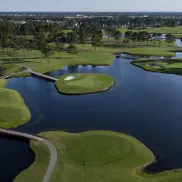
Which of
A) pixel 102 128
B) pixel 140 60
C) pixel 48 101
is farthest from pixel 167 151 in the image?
pixel 140 60

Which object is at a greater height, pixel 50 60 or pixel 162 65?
pixel 50 60

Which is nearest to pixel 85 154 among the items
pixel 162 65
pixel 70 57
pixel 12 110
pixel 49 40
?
pixel 12 110

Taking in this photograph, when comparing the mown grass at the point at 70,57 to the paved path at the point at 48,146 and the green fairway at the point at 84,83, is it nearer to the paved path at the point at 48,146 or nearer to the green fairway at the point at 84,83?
the green fairway at the point at 84,83

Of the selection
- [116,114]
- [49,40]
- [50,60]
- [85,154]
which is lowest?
[85,154]

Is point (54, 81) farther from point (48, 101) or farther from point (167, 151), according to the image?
point (167, 151)

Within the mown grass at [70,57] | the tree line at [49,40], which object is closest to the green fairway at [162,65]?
the mown grass at [70,57]

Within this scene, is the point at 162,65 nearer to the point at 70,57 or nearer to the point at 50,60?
the point at 70,57

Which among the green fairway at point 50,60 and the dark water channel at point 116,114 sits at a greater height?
the green fairway at point 50,60
